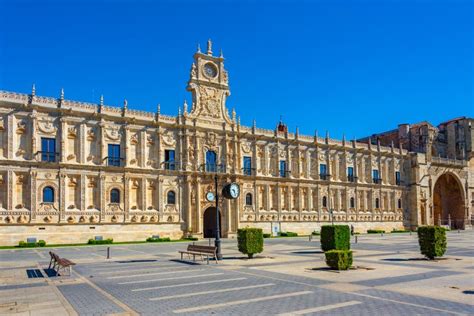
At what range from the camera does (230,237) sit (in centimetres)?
5344

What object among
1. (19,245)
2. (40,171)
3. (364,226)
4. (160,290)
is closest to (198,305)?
(160,290)

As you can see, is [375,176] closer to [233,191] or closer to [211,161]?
[211,161]

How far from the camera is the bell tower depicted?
54062 millimetres

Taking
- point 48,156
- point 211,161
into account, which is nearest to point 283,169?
point 211,161

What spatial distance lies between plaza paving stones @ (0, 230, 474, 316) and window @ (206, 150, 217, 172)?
104 ft

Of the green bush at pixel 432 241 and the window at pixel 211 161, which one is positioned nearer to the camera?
the green bush at pixel 432 241

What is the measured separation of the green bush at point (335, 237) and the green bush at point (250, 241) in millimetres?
4321

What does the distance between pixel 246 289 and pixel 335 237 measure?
12.9 m

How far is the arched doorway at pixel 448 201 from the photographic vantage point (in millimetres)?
83375

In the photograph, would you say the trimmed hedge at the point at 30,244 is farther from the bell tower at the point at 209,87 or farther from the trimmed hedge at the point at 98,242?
the bell tower at the point at 209,87

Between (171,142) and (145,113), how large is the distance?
14.7 ft

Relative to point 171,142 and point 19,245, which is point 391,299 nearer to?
point 19,245

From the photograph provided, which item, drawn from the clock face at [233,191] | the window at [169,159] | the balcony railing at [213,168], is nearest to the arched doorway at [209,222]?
the balcony railing at [213,168]

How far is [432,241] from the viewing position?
75.5 ft
